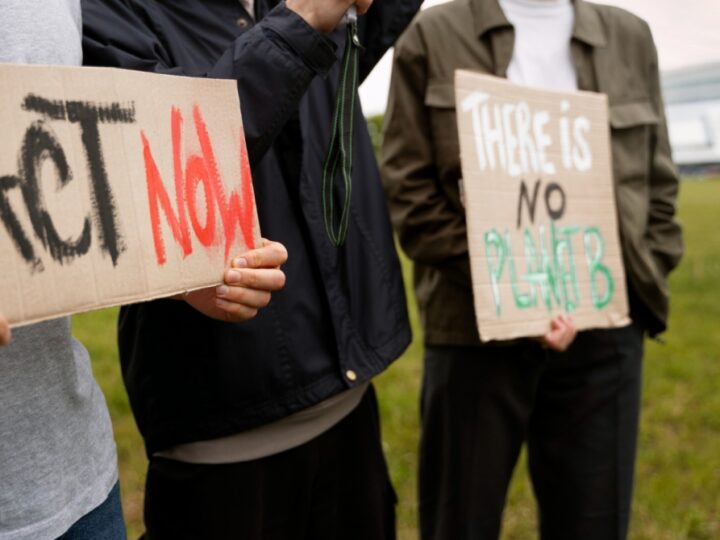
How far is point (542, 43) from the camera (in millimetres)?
2010

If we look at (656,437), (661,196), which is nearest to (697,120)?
(656,437)

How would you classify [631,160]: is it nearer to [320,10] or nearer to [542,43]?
[542,43]

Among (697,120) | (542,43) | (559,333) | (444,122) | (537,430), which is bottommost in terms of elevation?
(537,430)

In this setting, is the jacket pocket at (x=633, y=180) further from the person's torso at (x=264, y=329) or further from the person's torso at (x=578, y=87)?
the person's torso at (x=264, y=329)

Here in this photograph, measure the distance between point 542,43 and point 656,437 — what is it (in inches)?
77.5

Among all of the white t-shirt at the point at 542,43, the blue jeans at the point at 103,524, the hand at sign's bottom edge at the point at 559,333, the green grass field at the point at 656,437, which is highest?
the white t-shirt at the point at 542,43

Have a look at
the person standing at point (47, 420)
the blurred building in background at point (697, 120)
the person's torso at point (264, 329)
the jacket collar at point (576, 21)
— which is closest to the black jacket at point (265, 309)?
the person's torso at point (264, 329)

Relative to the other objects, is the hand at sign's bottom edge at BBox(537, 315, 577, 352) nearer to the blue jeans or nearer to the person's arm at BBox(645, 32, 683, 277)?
the person's arm at BBox(645, 32, 683, 277)

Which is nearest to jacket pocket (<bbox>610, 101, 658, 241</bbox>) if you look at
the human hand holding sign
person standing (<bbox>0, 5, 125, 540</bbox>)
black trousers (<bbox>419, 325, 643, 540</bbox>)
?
black trousers (<bbox>419, 325, 643, 540</bbox>)

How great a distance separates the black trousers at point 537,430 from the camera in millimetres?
1990

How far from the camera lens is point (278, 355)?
1402 mm

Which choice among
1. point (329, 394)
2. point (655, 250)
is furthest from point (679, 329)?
point (329, 394)

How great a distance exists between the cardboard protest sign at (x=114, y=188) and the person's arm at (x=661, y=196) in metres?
1.33

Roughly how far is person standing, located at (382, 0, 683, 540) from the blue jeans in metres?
1.01
